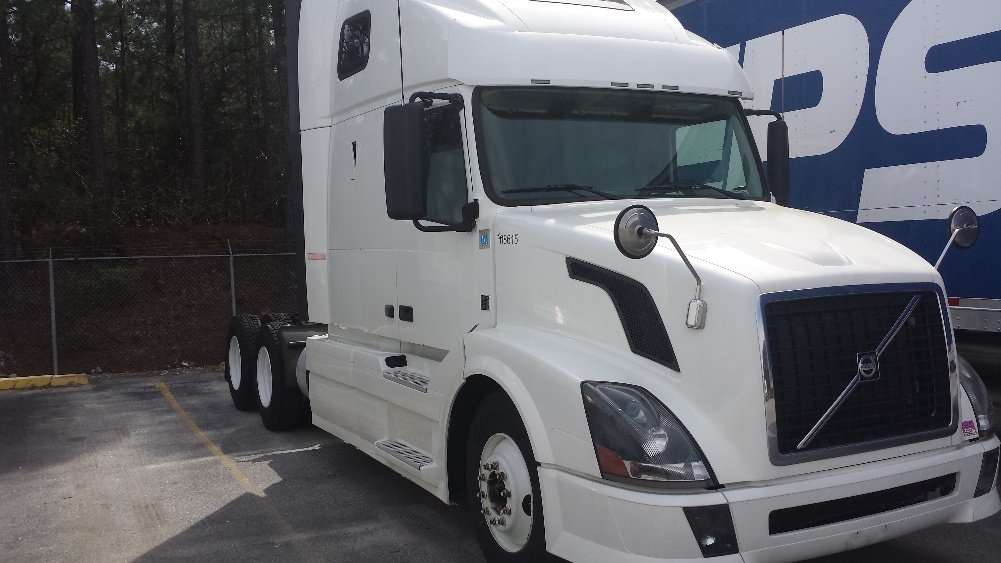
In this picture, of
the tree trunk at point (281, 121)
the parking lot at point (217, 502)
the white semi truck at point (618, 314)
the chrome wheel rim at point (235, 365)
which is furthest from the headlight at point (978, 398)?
the tree trunk at point (281, 121)

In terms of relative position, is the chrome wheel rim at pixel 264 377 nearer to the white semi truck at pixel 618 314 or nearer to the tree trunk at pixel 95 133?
the white semi truck at pixel 618 314

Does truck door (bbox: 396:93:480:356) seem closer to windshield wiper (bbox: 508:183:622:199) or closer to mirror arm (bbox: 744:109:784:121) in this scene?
windshield wiper (bbox: 508:183:622:199)

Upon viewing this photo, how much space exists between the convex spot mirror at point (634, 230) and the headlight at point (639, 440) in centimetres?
60

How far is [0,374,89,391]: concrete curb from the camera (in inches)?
484

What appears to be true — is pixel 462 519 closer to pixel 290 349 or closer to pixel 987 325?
pixel 290 349

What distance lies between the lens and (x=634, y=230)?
12.5ft

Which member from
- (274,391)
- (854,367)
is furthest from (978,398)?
(274,391)

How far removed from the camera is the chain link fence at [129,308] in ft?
60.6

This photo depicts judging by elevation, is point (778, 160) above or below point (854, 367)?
above

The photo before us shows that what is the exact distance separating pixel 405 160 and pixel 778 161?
272 centimetres

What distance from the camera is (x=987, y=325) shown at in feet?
21.4

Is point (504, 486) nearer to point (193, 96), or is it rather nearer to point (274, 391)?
point (274, 391)

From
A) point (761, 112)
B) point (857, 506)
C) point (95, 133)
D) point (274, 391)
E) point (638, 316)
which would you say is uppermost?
point (95, 133)

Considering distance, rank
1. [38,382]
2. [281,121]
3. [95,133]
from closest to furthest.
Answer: [38,382], [95,133], [281,121]
